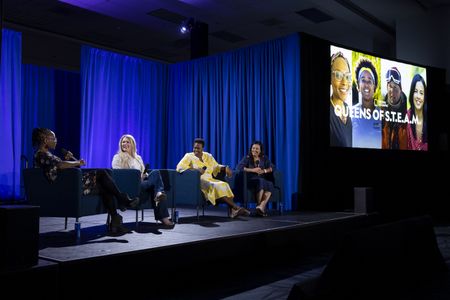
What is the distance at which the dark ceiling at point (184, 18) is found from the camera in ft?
25.6

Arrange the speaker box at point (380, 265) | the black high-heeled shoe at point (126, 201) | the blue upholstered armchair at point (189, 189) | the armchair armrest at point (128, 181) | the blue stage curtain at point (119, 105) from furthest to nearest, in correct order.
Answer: the blue stage curtain at point (119, 105) → the blue upholstered armchair at point (189, 189) → the armchair armrest at point (128, 181) → the black high-heeled shoe at point (126, 201) → the speaker box at point (380, 265)

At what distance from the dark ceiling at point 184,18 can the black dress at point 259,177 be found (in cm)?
335

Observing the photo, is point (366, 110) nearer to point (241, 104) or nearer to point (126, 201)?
point (241, 104)

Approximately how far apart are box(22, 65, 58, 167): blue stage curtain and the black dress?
475 cm

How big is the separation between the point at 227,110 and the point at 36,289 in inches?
200

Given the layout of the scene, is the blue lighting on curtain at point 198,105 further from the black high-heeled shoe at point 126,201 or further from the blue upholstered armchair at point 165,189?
the black high-heeled shoe at point 126,201

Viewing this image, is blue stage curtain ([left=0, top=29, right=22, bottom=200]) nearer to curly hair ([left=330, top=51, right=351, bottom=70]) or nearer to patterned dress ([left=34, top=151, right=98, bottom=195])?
patterned dress ([left=34, top=151, right=98, bottom=195])

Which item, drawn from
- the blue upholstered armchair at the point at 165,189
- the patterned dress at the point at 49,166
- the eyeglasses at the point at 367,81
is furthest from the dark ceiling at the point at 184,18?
the patterned dress at the point at 49,166

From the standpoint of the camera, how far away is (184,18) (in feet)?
27.7

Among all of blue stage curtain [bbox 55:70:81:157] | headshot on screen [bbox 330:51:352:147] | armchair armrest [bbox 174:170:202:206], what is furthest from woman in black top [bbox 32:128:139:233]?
blue stage curtain [bbox 55:70:81:157]

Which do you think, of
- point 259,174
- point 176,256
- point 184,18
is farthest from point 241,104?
point 176,256

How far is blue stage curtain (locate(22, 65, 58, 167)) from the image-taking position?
27.5ft

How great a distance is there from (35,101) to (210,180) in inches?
196

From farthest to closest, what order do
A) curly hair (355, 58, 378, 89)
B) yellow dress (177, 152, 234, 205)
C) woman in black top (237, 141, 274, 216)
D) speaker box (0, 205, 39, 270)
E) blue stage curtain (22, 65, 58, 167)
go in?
blue stage curtain (22, 65, 58, 167) < curly hair (355, 58, 378, 89) < woman in black top (237, 141, 274, 216) < yellow dress (177, 152, 234, 205) < speaker box (0, 205, 39, 270)
